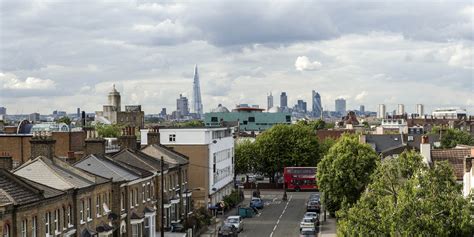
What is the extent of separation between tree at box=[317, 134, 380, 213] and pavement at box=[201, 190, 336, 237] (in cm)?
389

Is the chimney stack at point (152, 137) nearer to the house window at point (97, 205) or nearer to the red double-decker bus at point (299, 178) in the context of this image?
the house window at point (97, 205)

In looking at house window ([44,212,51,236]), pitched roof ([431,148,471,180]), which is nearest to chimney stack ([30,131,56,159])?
house window ([44,212,51,236])

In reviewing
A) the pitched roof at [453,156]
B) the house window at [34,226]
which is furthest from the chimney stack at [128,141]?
the house window at [34,226]

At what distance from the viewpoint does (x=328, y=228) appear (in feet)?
251

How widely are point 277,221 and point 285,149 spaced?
42004 mm

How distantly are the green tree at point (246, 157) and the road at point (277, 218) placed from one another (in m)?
11.6

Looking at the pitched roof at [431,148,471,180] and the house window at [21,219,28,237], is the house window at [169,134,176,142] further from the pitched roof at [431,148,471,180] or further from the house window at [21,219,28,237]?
the house window at [21,219,28,237]

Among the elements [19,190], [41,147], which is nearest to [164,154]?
[41,147]

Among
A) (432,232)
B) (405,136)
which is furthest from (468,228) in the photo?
(405,136)

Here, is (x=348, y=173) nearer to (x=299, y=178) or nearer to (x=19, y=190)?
(x=19, y=190)

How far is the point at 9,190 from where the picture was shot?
39812mm

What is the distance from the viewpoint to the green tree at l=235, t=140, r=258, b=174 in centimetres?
12644

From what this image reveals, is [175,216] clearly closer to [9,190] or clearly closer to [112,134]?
[9,190]

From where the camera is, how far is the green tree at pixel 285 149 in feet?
409
